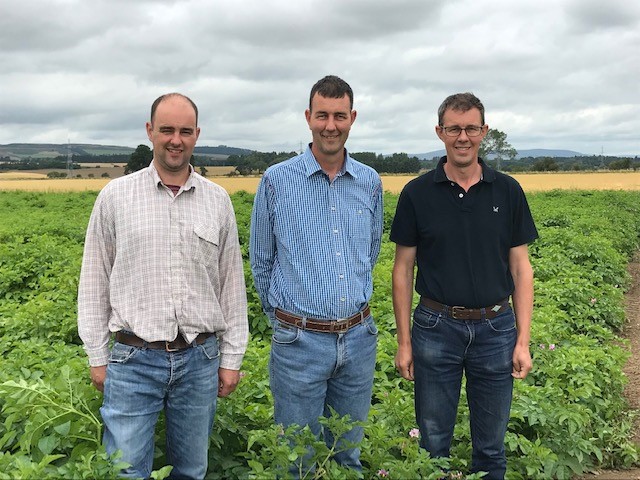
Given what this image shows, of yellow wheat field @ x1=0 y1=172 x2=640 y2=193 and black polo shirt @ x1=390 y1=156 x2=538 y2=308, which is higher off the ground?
black polo shirt @ x1=390 y1=156 x2=538 y2=308

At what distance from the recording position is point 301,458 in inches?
101

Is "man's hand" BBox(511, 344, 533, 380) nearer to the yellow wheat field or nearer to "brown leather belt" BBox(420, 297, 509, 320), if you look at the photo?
"brown leather belt" BBox(420, 297, 509, 320)

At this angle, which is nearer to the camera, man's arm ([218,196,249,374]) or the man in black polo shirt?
man's arm ([218,196,249,374])

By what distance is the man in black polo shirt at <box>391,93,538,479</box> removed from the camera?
3.21 m

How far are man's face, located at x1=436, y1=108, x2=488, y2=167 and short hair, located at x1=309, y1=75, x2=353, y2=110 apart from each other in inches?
20.6

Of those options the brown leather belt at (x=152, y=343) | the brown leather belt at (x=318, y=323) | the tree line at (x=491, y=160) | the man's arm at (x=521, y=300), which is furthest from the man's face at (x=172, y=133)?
the tree line at (x=491, y=160)

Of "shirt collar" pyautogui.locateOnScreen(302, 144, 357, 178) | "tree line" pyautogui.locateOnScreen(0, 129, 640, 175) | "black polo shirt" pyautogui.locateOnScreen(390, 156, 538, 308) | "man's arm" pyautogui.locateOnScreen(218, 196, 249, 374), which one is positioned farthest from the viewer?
"tree line" pyautogui.locateOnScreen(0, 129, 640, 175)

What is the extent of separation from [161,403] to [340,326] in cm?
88

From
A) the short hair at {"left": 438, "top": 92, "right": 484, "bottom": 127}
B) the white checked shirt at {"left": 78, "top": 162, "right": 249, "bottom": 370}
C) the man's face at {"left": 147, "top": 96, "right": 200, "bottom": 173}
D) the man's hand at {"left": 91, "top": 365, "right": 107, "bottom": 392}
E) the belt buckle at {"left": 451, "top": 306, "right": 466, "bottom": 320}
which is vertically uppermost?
the short hair at {"left": 438, "top": 92, "right": 484, "bottom": 127}

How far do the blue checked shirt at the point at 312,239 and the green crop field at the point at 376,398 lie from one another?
0.61 m

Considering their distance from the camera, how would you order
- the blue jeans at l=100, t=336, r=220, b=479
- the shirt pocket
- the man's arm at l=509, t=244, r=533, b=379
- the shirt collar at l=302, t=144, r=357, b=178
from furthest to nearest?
the man's arm at l=509, t=244, r=533, b=379 < the shirt collar at l=302, t=144, r=357, b=178 < the shirt pocket < the blue jeans at l=100, t=336, r=220, b=479

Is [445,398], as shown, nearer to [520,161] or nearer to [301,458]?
[301,458]

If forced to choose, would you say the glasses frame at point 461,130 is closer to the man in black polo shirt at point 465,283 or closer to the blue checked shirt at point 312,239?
the man in black polo shirt at point 465,283

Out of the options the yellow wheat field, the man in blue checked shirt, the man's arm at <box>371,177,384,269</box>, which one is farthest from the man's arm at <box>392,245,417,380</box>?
the yellow wheat field
